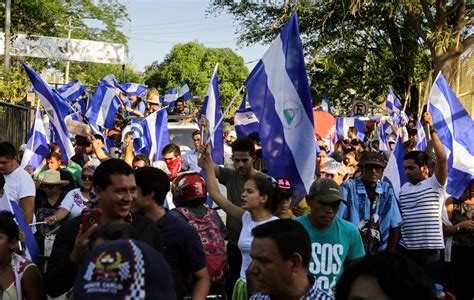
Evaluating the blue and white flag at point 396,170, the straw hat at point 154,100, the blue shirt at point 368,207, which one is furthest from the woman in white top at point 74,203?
the straw hat at point 154,100

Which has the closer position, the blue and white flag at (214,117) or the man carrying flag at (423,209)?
the man carrying flag at (423,209)

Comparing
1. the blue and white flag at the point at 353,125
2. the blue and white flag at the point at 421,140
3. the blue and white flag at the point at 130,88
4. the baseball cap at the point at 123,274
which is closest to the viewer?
the baseball cap at the point at 123,274

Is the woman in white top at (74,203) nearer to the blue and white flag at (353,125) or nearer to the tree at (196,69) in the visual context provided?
the blue and white flag at (353,125)

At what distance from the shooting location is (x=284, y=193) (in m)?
6.18

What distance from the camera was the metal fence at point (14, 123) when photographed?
46.8ft

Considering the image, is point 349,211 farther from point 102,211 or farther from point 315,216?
point 102,211

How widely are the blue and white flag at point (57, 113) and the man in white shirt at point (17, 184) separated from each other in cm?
223

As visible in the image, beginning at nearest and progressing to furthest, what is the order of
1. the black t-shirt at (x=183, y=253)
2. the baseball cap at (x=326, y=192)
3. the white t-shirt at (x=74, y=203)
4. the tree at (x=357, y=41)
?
1. the black t-shirt at (x=183, y=253)
2. the baseball cap at (x=326, y=192)
3. the white t-shirt at (x=74, y=203)
4. the tree at (x=357, y=41)

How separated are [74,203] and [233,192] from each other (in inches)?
67.3

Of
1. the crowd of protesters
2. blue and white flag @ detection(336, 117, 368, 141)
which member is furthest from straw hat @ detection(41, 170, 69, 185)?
blue and white flag @ detection(336, 117, 368, 141)

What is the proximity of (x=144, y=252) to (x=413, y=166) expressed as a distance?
603cm

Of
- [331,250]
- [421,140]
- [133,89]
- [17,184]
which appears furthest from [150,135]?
[133,89]

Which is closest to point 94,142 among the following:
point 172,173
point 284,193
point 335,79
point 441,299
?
point 172,173

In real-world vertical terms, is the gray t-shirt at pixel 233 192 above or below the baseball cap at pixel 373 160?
Result: below
